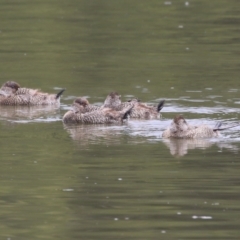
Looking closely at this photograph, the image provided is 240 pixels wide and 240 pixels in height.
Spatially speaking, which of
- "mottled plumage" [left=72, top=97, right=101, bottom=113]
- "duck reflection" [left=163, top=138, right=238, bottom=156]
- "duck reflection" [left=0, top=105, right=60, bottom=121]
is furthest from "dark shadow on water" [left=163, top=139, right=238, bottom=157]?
"duck reflection" [left=0, top=105, right=60, bottom=121]

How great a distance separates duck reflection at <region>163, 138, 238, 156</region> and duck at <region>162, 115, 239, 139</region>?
8cm

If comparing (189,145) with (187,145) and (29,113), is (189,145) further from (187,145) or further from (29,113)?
(29,113)

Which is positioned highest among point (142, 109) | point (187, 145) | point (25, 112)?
point (142, 109)

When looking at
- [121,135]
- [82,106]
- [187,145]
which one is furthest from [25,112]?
[187,145]

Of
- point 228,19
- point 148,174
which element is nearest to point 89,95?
point 148,174

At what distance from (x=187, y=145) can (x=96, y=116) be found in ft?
Answer: 7.56

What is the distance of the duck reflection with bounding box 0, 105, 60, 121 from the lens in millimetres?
17203

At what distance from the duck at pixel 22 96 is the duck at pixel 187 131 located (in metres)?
3.66

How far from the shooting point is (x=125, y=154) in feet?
44.8

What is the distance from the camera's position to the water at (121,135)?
34.7 ft

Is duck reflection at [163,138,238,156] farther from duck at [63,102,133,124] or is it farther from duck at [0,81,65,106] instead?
Result: duck at [0,81,65,106]

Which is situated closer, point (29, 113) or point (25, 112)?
point (29, 113)

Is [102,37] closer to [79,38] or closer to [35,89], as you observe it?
[79,38]

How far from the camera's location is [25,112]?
58.6 feet
